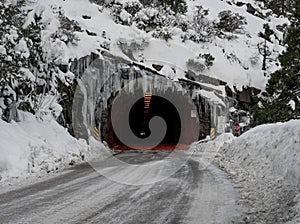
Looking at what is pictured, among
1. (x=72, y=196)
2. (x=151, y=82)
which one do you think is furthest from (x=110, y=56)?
(x=72, y=196)

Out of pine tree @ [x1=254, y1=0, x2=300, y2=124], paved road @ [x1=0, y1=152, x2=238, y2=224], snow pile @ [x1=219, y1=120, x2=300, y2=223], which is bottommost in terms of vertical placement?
paved road @ [x1=0, y1=152, x2=238, y2=224]

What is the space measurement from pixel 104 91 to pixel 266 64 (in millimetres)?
16102

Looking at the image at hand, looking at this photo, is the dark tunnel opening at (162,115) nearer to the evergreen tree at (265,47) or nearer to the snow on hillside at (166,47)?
the snow on hillside at (166,47)

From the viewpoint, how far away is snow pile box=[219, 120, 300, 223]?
539 centimetres

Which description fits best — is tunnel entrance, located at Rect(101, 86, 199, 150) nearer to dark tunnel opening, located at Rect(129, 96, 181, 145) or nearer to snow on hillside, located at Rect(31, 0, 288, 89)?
dark tunnel opening, located at Rect(129, 96, 181, 145)

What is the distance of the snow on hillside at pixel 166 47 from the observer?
83.0 feet

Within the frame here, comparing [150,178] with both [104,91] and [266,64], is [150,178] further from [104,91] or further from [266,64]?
[266,64]

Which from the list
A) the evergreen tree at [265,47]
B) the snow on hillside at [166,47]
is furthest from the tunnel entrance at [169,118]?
the evergreen tree at [265,47]

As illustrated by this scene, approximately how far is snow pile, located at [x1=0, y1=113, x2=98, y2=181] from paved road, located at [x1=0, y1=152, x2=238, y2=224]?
6.39ft

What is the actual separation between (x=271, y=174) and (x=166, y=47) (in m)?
23.3

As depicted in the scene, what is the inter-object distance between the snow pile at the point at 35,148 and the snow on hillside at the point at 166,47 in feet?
22.8

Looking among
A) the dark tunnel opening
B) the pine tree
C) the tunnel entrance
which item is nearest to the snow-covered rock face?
the tunnel entrance

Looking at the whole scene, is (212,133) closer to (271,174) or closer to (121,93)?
(121,93)

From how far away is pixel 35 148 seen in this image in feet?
40.4
